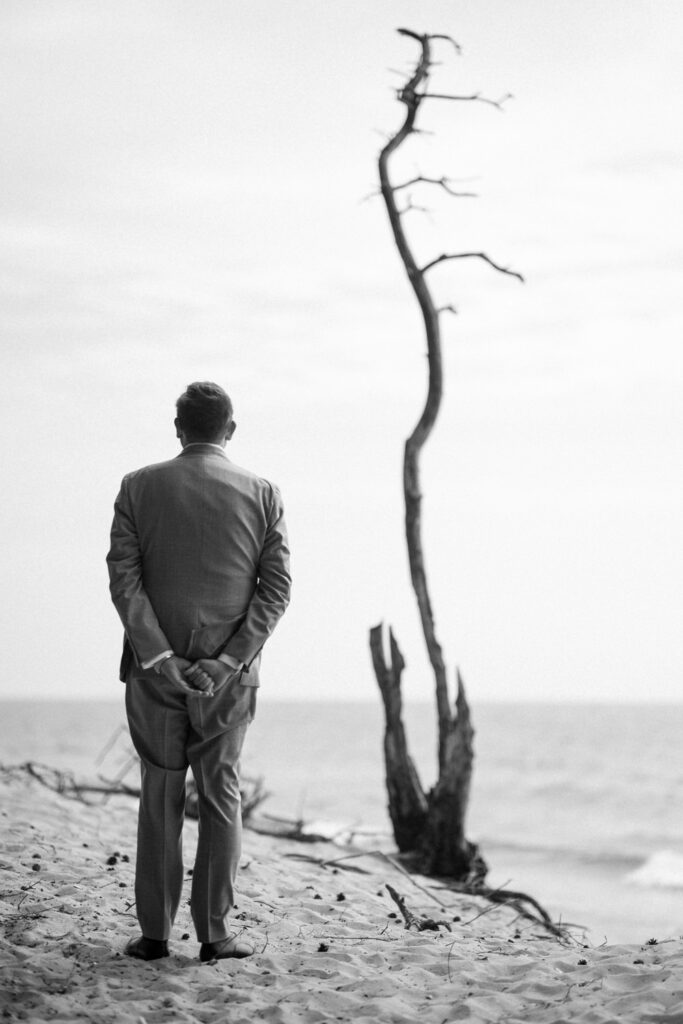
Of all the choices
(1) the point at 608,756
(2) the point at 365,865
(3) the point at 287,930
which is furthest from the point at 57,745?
(3) the point at 287,930

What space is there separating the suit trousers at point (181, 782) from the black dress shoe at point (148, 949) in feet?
0.52

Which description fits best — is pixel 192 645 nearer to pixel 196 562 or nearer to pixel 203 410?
pixel 196 562

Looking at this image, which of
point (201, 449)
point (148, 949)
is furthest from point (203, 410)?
point (148, 949)

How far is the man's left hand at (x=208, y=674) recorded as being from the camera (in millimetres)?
3830

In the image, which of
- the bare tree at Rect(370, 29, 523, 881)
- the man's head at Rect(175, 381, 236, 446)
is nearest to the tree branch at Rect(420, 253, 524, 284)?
the bare tree at Rect(370, 29, 523, 881)

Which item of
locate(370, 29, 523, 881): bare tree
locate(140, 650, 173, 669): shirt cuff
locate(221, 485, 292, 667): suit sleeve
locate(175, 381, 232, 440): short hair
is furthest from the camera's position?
locate(370, 29, 523, 881): bare tree

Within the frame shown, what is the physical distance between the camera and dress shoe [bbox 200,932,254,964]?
161 inches

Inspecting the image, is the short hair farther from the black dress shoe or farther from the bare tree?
the bare tree

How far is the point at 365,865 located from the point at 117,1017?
14.7 feet

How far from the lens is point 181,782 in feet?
13.1

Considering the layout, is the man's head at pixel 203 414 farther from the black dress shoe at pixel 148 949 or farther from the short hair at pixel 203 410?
the black dress shoe at pixel 148 949

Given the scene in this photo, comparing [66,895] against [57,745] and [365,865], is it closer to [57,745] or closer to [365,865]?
[365,865]

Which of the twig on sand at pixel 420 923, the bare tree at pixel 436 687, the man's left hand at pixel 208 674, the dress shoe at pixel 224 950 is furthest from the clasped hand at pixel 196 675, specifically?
the bare tree at pixel 436 687

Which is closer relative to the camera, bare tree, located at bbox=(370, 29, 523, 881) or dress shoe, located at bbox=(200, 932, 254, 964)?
dress shoe, located at bbox=(200, 932, 254, 964)
